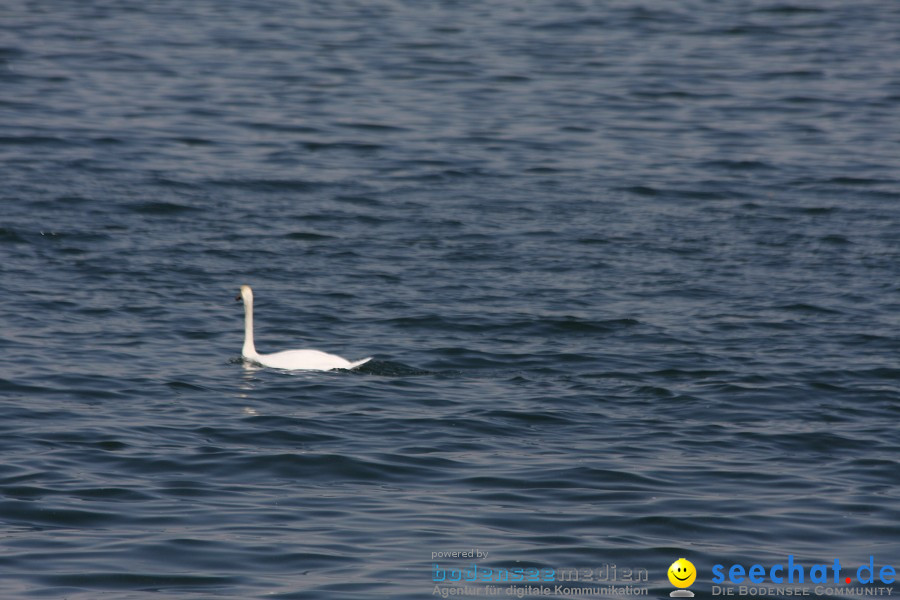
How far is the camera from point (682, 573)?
8750mm

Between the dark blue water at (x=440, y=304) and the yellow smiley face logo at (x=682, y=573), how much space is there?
Result: 0.10m

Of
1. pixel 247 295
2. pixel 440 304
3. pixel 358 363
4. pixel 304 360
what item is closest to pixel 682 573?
pixel 358 363

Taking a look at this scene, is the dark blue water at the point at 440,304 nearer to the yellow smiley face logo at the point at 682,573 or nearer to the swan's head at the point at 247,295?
the yellow smiley face logo at the point at 682,573

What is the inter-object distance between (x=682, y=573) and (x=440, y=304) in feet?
24.5

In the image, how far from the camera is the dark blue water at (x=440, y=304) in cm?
947

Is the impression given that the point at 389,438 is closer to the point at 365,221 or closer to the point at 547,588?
the point at 547,588

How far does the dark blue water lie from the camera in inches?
373

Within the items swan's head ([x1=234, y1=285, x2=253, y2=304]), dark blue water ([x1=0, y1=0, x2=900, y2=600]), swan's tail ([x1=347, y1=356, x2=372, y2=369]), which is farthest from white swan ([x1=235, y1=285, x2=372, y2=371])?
swan's head ([x1=234, y1=285, x2=253, y2=304])

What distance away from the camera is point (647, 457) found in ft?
36.4

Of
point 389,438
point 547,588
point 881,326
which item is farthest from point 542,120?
point 547,588

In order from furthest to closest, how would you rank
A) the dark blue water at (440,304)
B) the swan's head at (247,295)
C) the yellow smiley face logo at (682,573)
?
the swan's head at (247,295) < the dark blue water at (440,304) < the yellow smiley face logo at (682,573)

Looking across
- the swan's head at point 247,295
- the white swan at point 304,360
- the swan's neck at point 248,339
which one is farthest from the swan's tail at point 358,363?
the swan's head at point 247,295

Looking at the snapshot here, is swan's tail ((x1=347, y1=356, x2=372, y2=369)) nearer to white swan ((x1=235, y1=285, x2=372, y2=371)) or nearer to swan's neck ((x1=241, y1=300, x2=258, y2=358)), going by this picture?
white swan ((x1=235, y1=285, x2=372, y2=371))

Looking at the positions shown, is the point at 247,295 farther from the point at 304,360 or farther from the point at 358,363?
the point at 358,363
